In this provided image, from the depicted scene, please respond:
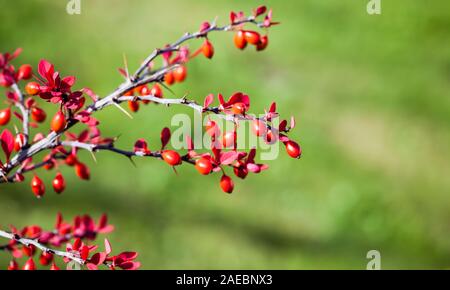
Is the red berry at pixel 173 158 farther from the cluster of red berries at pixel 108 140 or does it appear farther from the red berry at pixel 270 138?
the red berry at pixel 270 138

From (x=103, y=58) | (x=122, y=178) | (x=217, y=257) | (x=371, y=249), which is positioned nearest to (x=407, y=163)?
(x=371, y=249)

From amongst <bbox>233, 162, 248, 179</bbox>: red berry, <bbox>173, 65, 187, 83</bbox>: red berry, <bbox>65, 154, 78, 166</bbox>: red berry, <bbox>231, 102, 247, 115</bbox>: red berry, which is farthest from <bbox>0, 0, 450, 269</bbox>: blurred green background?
<bbox>231, 102, 247, 115</bbox>: red berry

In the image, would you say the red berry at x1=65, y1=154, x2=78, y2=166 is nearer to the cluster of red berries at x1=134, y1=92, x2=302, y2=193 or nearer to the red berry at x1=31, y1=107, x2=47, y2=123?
the red berry at x1=31, y1=107, x2=47, y2=123

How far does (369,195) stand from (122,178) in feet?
4.65

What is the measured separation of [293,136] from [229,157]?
2.17m

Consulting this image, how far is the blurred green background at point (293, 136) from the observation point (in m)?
2.72

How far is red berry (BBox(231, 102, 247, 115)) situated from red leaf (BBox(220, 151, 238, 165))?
88mm

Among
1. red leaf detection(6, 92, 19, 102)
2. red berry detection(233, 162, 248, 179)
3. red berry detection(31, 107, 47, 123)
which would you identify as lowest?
red berry detection(233, 162, 248, 179)

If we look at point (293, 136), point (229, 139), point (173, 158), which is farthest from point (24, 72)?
point (293, 136)

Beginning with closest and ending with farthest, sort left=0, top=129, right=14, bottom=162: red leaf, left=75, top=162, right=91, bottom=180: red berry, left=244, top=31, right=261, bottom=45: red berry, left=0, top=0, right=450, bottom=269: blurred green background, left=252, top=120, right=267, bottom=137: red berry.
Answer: left=252, top=120, right=267, bottom=137: red berry < left=0, top=129, right=14, bottom=162: red leaf < left=244, top=31, right=261, bottom=45: red berry < left=75, top=162, right=91, bottom=180: red berry < left=0, top=0, right=450, bottom=269: blurred green background

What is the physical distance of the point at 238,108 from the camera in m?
1.09

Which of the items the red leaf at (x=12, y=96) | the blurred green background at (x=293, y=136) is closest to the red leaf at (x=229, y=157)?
the red leaf at (x=12, y=96)

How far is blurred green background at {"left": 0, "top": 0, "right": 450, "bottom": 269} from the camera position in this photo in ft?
8.91
